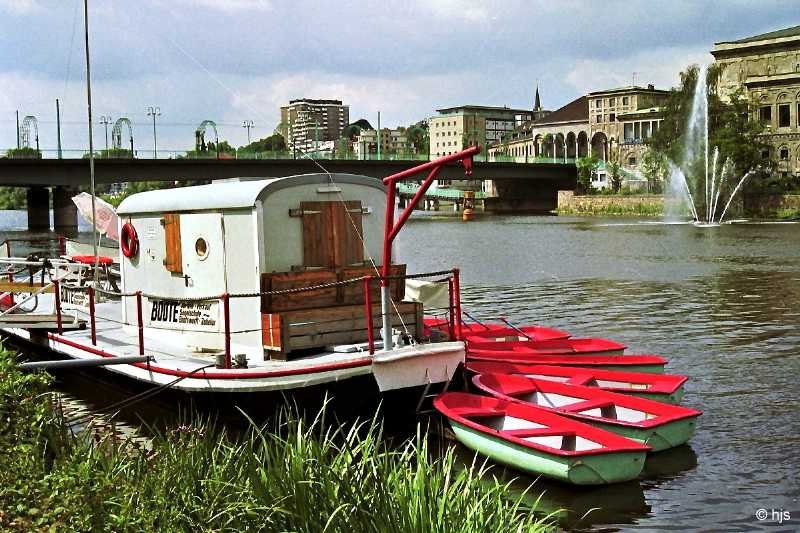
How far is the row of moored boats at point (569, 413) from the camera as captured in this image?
496 inches

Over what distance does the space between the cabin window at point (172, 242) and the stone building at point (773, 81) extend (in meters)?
99.7

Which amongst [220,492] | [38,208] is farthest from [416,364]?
[38,208]

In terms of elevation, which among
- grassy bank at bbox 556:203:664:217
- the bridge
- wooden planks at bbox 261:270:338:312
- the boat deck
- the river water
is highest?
the bridge

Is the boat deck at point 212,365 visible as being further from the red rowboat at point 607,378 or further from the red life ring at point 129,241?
the red rowboat at point 607,378

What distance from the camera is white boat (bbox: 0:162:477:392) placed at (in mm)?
14414

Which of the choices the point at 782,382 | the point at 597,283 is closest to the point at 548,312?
the point at 597,283

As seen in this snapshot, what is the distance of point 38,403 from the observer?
1041cm

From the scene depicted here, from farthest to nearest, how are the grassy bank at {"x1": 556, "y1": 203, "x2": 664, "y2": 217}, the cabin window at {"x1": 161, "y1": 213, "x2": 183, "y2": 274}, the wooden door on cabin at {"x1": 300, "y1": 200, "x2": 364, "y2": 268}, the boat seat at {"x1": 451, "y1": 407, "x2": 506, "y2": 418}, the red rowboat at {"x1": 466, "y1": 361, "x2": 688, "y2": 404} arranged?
the grassy bank at {"x1": 556, "y1": 203, "x2": 664, "y2": 217} → the cabin window at {"x1": 161, "y1": 213, "x2": 183, "y2": 274} → the red rowboat at {"x1": 466, "y1": 361, "x2": 688, "y2": 404} → the wooden door on cabin at {"x1": 300, "y1": 200, "x2": 364, "y2": 268} → the boat seat at {"x1": 451, "y1": 407, "x2": 506, "y2": 418}

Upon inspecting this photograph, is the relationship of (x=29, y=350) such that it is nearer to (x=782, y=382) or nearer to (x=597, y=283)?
(x=782, y=382)

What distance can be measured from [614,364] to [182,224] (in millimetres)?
7923

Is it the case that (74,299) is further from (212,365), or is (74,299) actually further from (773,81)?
(773,81)

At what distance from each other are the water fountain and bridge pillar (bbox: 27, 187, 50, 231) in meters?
66.2

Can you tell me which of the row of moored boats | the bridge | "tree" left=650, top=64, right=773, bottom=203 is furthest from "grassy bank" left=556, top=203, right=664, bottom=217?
the row of moored boats

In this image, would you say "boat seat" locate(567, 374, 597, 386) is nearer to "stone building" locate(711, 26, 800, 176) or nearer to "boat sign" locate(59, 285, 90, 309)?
"boat sign" locate(59, 285, 90, 309)
